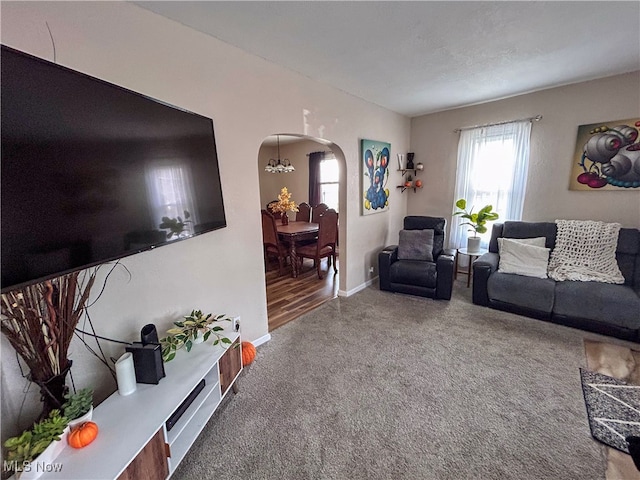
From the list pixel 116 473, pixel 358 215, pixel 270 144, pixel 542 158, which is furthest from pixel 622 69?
pixel 270 144

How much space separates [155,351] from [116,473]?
0.51m

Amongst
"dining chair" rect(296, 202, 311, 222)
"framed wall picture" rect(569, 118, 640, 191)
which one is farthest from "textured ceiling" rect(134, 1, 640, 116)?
"dining chair" rect(296, 202, 311, 222)

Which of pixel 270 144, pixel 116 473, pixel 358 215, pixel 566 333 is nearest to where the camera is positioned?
pixel 116 473

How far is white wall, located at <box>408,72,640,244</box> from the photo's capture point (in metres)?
2.99

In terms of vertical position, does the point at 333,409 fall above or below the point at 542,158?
below

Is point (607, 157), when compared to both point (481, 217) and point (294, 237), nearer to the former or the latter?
point (481, 217)

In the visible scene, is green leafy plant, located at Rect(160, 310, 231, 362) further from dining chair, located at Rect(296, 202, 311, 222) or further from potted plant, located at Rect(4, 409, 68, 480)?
dining chair, located at Rect(296, 202, 311, 222)

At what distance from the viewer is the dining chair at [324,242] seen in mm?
4172

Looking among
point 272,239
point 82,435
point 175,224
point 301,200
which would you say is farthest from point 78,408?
point 301,200

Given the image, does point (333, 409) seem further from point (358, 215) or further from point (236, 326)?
point (358, 215)

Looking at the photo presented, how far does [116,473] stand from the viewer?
0.98m

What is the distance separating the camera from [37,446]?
99 cm

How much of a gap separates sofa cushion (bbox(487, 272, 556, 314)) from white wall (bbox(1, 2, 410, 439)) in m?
2.37

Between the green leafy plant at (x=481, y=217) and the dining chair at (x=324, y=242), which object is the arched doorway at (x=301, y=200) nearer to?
the dining chair at (x=324, y=242)
